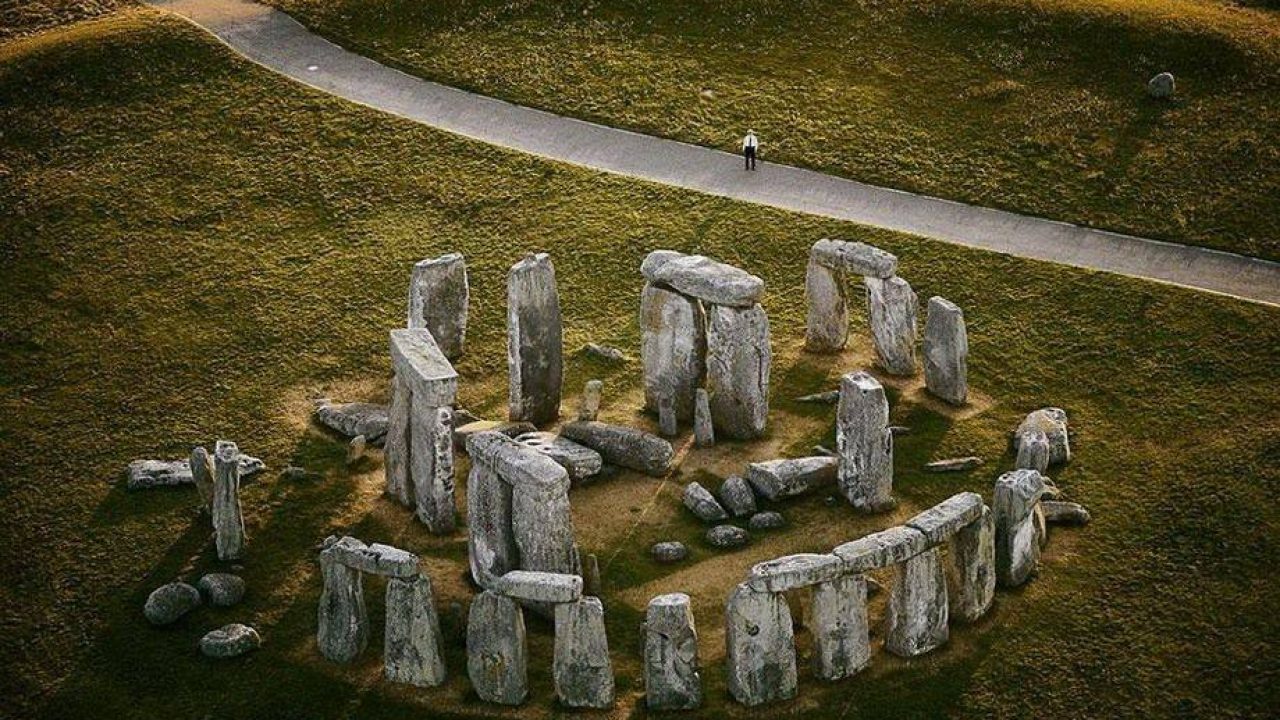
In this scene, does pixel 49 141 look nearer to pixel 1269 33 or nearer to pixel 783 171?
pixel 783 171

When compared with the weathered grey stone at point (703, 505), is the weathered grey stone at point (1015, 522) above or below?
above

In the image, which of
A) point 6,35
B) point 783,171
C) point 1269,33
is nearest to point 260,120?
point 6,35

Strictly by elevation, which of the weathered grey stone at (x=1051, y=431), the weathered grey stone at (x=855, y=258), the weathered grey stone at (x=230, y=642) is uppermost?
the weathered grey stone at (x=855, y=258)

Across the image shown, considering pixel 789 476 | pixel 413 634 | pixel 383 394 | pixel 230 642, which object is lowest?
pixel 230 642

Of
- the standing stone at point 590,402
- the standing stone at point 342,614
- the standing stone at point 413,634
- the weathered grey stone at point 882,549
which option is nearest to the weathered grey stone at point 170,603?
the standing stone at point 342,614

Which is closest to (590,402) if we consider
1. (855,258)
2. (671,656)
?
(855,258)

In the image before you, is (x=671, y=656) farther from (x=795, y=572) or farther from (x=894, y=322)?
(x=894, y=322)

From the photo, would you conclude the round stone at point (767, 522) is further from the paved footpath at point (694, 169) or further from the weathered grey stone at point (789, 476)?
the paved footpath at point (694, 169)
